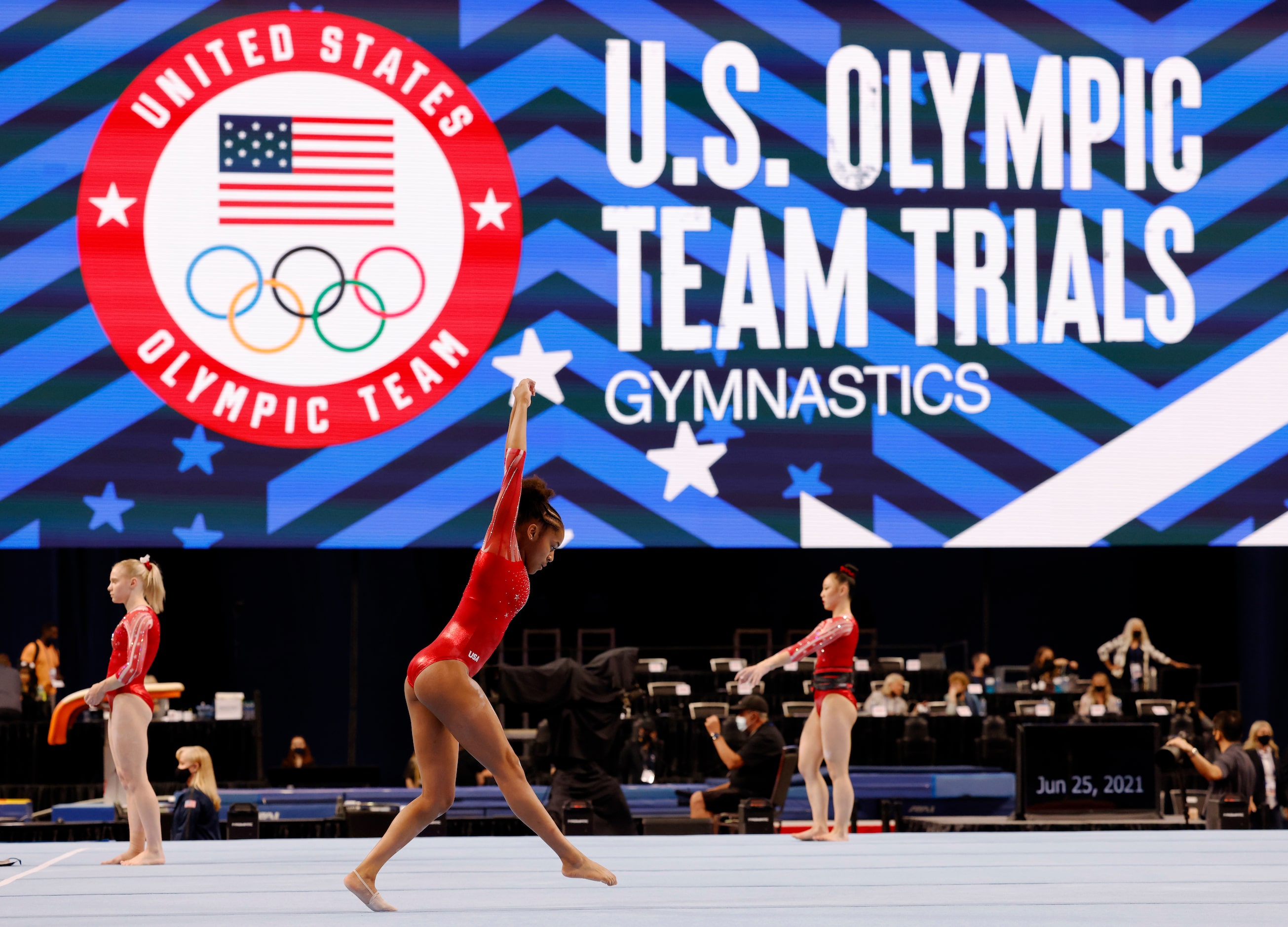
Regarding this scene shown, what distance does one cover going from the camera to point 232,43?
10281mm

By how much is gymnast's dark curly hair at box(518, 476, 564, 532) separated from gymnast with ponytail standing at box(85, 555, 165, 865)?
2.28m

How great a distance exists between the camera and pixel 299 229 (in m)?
10.2

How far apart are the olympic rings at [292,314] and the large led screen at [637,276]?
0.08ft

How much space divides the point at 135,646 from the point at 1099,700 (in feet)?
33.3

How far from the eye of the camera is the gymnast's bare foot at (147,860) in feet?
19.3

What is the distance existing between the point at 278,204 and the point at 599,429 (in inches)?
114

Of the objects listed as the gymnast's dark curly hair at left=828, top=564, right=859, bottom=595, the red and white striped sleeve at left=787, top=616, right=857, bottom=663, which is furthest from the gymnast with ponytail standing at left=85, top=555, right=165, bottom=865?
the gymnast's dark curly hair at left=828, top=564, right=859, bottom=595

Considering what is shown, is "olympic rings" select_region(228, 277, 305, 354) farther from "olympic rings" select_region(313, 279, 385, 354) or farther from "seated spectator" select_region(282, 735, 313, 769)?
"seated spectator" select_region(282, 735, 313, 769)

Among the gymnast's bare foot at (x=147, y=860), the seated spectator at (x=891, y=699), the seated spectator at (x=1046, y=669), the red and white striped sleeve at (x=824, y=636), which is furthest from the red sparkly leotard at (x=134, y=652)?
the seated spectator at (x=1046, y=669)

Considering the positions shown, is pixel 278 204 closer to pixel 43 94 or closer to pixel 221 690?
pixel 43 94

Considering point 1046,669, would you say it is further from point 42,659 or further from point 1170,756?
point 42,659

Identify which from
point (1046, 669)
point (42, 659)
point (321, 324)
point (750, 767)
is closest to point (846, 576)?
point (750, 767)

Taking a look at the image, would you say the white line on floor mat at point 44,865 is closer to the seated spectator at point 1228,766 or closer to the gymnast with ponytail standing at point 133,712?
the gymnast with ponytail standing at point 133,712

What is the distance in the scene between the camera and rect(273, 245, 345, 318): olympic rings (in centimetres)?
1015
